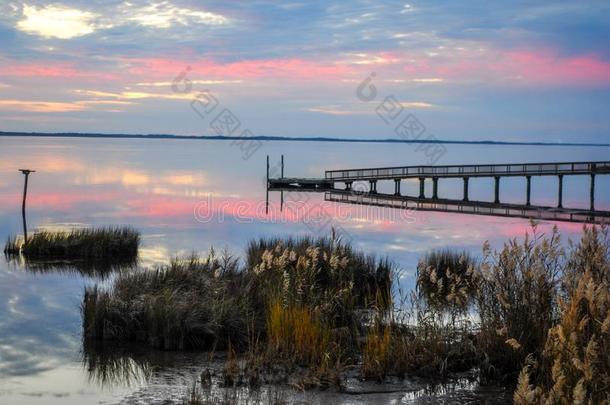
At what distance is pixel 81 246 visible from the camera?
25.8 metres

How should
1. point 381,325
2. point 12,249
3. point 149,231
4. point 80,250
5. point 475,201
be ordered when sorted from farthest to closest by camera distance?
point 475,201
point 149,231
point 12,249
point 80,250
point 381,325

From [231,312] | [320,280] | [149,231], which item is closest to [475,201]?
[149,231]

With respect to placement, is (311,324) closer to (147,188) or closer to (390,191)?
(147,188)

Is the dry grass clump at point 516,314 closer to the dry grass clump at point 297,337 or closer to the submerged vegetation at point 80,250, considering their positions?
the dry grass clump at point 297,337

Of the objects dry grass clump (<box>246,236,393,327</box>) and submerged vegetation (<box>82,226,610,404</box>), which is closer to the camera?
submerged vegetation (<box>82,226,610,404</box>)

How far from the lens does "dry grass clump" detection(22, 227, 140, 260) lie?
2555cm

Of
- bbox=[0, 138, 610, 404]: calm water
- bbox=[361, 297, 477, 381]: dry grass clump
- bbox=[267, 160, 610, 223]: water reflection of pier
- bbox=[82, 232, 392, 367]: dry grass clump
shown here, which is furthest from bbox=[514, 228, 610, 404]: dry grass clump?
bbox=[267, 160, 610, 223]: water reflection of pier

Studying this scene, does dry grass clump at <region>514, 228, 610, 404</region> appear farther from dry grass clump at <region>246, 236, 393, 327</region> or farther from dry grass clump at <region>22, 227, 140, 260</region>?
dry grass clump at <region>22, 227, 140, 260</region>

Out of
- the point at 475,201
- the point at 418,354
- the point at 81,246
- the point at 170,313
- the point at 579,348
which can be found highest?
the point at 475,201

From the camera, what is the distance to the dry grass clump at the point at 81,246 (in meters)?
25.6

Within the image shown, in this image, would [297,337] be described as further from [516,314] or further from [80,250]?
[80,250]

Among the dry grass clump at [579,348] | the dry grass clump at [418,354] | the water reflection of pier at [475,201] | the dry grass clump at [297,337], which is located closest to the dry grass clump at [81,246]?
the dry grass clump at [297,337]

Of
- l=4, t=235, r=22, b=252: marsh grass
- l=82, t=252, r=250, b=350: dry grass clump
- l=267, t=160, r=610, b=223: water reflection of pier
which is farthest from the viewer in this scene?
l=267, t=160, r=610, b=223: water reflection of pier

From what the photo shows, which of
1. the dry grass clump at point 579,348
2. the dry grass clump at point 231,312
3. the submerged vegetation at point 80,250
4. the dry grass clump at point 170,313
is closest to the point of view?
the dry grass clump at point 579,348
